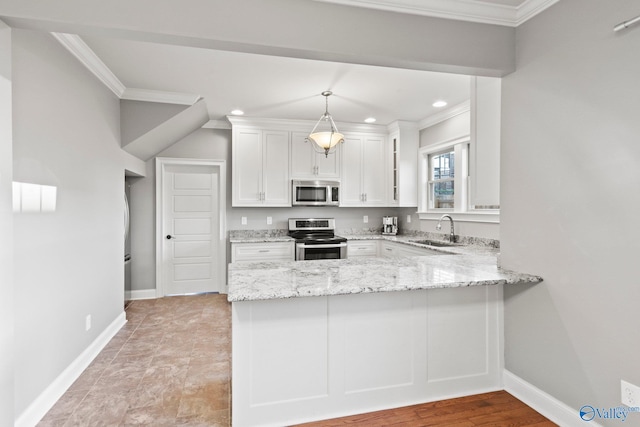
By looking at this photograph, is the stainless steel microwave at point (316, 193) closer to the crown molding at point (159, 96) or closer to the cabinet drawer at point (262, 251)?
the cabinet drawer at point (262, 251)

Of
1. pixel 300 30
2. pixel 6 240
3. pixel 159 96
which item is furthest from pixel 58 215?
pixel 300 30

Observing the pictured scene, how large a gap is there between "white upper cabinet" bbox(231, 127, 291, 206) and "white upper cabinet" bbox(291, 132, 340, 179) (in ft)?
0.34

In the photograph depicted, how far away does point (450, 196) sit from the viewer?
4.42m

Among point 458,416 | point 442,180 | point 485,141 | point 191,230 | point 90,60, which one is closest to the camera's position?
point 458,416

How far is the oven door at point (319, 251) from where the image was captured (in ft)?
14.7

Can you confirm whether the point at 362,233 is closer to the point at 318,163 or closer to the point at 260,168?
the point at 318,163

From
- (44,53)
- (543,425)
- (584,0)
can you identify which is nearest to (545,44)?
(584,0)

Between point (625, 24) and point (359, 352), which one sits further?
point (359, 352)

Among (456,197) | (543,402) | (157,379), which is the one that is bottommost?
(157,379)

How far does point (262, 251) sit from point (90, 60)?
2.74 meters

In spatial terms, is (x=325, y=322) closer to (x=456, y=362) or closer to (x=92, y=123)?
(x=456, y=362)

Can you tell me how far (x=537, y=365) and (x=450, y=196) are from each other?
2645 millimetres

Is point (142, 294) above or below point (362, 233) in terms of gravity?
below

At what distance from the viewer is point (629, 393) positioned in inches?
62.8
